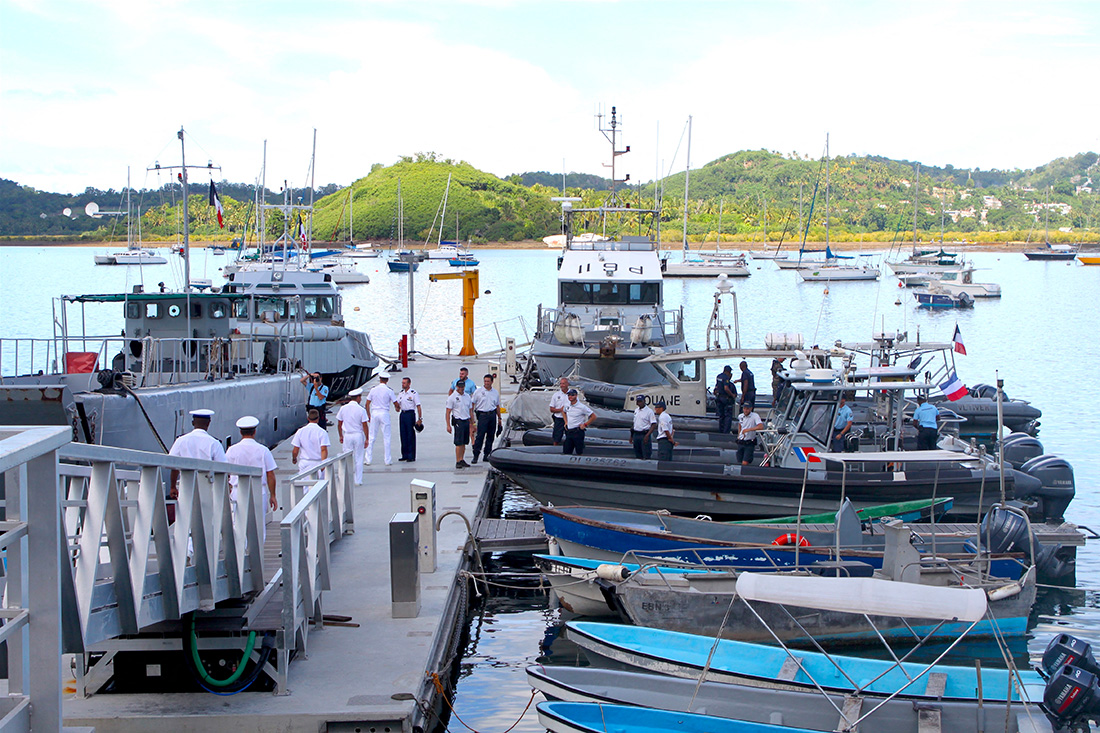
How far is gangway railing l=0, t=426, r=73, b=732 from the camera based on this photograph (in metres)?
3.93

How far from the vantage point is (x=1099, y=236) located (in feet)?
482

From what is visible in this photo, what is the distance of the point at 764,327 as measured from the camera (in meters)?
55.3

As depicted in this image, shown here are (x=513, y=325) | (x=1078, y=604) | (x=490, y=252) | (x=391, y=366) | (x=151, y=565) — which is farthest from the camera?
(x=490, y=252)

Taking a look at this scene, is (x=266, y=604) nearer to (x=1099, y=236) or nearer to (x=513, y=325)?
(x=513, y=325)

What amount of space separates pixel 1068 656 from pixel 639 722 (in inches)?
127

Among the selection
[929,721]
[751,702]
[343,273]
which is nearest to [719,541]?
[751,702]

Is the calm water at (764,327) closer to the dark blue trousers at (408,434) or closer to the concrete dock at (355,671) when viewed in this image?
the concrete dock at (355,671)

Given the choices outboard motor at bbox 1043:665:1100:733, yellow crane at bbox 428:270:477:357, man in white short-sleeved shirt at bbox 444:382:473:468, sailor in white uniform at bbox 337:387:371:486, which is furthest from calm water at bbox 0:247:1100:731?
outboard motor at bbox 1043:665:1100:733

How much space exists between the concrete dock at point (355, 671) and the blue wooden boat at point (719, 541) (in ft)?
4.69

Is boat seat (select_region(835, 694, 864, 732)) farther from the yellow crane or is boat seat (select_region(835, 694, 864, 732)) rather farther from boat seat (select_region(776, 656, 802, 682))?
the yellow crane

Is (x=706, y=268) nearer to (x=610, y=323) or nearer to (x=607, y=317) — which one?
(x=607, y=317)

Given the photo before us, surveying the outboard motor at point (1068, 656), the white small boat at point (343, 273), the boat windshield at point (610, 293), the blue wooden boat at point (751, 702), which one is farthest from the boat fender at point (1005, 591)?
the white small boat at point (343, 273)

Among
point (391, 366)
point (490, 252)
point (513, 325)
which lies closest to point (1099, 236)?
point (490, 252)

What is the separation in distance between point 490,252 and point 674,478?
155 metres
